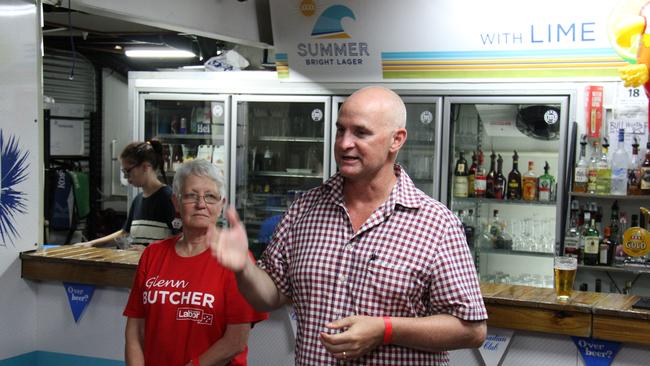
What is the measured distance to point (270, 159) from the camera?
636 centimetres

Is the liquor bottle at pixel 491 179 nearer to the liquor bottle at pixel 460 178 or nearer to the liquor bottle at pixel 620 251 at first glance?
the liquor bottle at pixel 460 178

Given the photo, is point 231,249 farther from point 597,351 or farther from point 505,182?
point 505,182

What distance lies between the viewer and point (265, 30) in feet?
19.6

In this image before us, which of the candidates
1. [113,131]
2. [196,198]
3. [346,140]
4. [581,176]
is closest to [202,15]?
[581,176]

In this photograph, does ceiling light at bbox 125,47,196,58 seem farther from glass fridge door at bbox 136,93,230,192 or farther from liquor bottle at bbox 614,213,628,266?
liquor bottle at bbox 614,213,628,266

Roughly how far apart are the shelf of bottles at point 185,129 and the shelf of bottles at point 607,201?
9.59 feet

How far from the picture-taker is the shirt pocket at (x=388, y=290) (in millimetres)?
1927

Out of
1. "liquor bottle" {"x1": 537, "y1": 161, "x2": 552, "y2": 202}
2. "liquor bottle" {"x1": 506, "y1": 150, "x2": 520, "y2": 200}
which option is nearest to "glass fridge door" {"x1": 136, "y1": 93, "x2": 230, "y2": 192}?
"liquor bottle" {"x1": 506, "y1": 150, "x2": 520, "y2": 200}

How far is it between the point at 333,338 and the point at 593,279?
3.64m

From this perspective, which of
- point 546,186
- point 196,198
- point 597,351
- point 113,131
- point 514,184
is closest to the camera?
point 196,198

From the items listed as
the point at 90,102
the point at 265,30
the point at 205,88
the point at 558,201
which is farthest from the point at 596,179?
the point at 90,102

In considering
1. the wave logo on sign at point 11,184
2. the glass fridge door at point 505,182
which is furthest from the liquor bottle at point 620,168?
the wave logo on sign at point 11,184

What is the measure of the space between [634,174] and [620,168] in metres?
0.09

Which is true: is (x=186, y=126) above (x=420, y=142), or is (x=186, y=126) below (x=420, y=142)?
above
